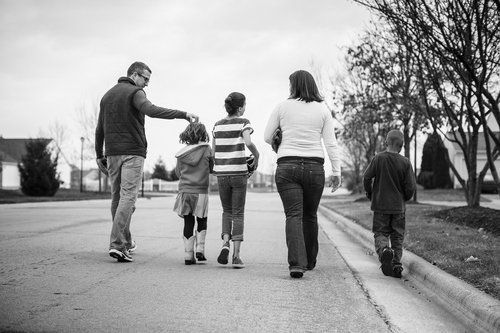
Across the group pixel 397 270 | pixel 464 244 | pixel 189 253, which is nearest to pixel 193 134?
pixel 189 253

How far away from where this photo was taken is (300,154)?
533cm

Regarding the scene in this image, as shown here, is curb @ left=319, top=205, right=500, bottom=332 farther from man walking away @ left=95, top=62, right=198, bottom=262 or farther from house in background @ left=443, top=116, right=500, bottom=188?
house in background @ left=443, top=116, right=500, bottom=188

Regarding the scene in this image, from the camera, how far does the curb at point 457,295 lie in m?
3.71

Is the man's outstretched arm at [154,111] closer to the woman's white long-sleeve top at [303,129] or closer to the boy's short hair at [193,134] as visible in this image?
the boy's short hair at [193,134]

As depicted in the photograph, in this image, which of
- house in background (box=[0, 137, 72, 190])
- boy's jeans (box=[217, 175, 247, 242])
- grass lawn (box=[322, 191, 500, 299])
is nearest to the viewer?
grass lawn (box=[322, 191, 500, 299])

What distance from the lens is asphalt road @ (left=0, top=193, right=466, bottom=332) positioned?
11.6 ft

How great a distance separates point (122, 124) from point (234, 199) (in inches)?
59.8

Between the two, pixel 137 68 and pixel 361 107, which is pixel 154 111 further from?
pixel 361 107

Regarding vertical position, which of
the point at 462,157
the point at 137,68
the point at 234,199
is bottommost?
the point at 234,199

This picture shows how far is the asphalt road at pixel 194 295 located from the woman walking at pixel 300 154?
45 cm

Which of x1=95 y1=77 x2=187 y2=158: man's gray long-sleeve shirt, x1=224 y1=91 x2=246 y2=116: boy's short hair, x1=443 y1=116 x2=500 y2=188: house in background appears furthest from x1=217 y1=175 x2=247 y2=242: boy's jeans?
x1=443 y1=116 x2=500 y2=188: house in background

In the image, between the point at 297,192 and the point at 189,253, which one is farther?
the point at 189,253

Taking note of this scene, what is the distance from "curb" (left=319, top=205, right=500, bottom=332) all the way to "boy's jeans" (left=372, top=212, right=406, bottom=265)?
0.24m

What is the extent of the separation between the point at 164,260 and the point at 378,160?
2.65 meters
